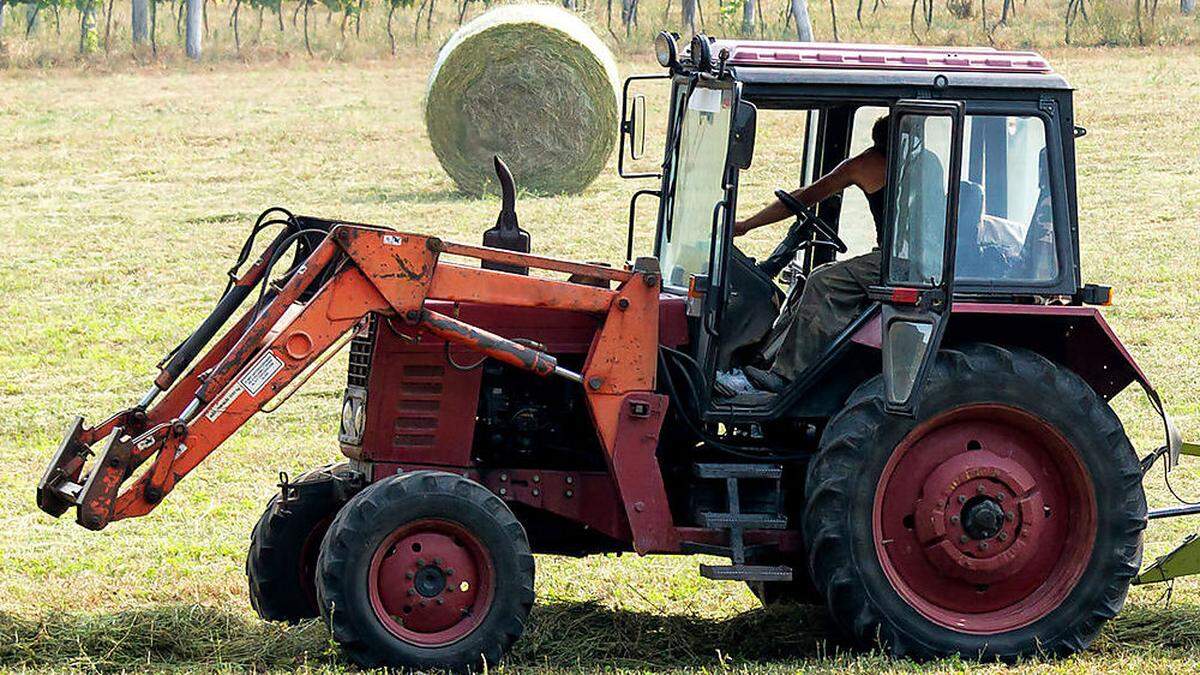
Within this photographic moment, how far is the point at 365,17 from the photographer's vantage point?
142ft

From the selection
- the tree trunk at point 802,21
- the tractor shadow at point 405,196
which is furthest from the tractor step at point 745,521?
the tree trunk at point 802,21

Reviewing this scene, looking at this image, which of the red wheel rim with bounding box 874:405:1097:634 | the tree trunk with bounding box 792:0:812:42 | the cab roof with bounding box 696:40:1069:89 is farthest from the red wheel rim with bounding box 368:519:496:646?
the tree trunk with bounding box 792:0:812:42

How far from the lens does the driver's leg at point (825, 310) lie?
22.6ft

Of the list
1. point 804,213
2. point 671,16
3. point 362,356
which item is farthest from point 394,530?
point 671,16

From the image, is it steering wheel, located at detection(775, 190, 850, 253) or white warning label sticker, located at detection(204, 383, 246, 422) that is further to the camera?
steering wheel, located at detection(775, 190, 850, 253)

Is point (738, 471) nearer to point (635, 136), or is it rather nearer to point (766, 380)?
point (766, 380)

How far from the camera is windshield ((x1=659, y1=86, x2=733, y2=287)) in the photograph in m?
7.11

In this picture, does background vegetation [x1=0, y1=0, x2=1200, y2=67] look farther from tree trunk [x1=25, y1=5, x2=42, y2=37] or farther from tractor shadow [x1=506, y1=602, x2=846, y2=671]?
tractor shadow [x1=506, y1=602, x2=846, y2=671]

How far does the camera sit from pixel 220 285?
1540 cm

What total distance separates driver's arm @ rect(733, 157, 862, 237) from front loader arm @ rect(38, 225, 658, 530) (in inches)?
27.4

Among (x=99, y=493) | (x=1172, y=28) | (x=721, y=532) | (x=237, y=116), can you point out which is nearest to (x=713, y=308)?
(x=721, y=532)

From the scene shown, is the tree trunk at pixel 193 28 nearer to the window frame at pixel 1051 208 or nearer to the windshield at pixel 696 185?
the windshield at pixel 696 185

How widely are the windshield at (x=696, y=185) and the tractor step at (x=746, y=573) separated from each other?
3.94ft

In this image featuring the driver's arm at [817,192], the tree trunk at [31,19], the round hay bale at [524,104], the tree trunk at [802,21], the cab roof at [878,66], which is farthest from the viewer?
→ the tree trunk at [31,19]
